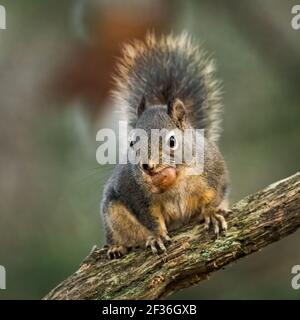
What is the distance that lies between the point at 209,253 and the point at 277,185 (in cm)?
39

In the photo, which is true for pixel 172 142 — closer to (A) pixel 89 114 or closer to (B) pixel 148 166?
(B) pixel 148 166

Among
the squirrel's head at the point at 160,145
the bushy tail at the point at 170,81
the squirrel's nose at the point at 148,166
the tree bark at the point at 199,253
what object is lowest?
the tree bark at the point at 199,253

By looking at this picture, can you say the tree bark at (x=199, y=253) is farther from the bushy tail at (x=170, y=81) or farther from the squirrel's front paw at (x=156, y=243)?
the bushy tail at (x=170, y=81)

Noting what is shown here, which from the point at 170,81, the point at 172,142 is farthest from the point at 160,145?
the point at 170,81

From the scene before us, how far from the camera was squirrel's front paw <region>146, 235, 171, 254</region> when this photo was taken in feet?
10.1

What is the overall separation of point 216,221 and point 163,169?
12.8 inches

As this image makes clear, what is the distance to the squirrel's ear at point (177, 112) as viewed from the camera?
3133 millimetres

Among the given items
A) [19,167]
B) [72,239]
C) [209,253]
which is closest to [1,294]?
[72,239]

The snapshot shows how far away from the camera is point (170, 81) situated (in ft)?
12.3

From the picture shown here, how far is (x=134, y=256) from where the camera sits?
10.4 feet

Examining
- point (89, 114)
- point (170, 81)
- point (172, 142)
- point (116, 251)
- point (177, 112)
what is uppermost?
point (89, 114)

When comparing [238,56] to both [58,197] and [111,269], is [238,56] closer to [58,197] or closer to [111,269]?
[58,197]

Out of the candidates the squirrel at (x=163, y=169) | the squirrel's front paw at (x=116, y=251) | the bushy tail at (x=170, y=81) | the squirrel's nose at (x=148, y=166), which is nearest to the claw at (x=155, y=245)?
the squirrel at (x=163, y=169)

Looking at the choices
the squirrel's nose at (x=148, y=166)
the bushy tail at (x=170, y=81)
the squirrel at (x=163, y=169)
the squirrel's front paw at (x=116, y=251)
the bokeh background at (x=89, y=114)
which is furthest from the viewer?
the bokeh background at (x=89, y=114)
